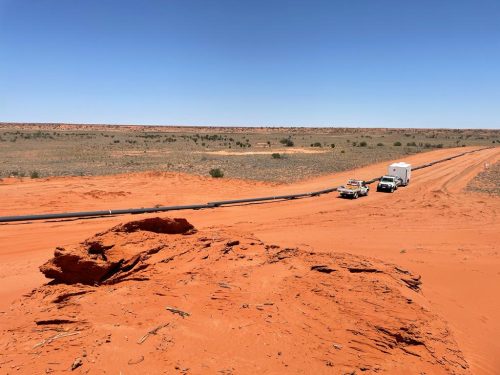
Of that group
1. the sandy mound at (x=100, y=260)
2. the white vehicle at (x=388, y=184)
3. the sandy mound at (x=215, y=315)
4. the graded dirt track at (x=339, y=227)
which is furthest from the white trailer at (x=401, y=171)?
the sandy mound at (x=100, y=260)

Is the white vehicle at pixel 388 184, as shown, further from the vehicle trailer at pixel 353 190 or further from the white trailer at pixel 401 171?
the white trailer at pixel 401 171

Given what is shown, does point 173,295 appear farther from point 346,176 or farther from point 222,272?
point 346,176

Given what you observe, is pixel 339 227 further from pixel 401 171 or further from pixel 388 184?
pixel 401 171

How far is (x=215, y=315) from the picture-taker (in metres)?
7.92

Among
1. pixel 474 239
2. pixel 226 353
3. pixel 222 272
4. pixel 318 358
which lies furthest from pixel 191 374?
pixel 474 239

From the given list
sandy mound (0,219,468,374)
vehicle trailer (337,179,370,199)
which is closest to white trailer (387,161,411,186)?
vehicle trailer (337,179,370,199)

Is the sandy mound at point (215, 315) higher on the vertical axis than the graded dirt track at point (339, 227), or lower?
higher

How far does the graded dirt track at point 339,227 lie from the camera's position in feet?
36.6

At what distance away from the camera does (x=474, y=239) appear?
728 inches

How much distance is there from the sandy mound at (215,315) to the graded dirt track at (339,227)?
102 cm

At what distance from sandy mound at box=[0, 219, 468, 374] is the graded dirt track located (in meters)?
1.02

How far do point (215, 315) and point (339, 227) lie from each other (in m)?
13.6

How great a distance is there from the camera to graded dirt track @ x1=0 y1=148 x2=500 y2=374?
1114cm

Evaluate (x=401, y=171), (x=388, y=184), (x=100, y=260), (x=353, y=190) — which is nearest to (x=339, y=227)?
(x=353, y=190)
